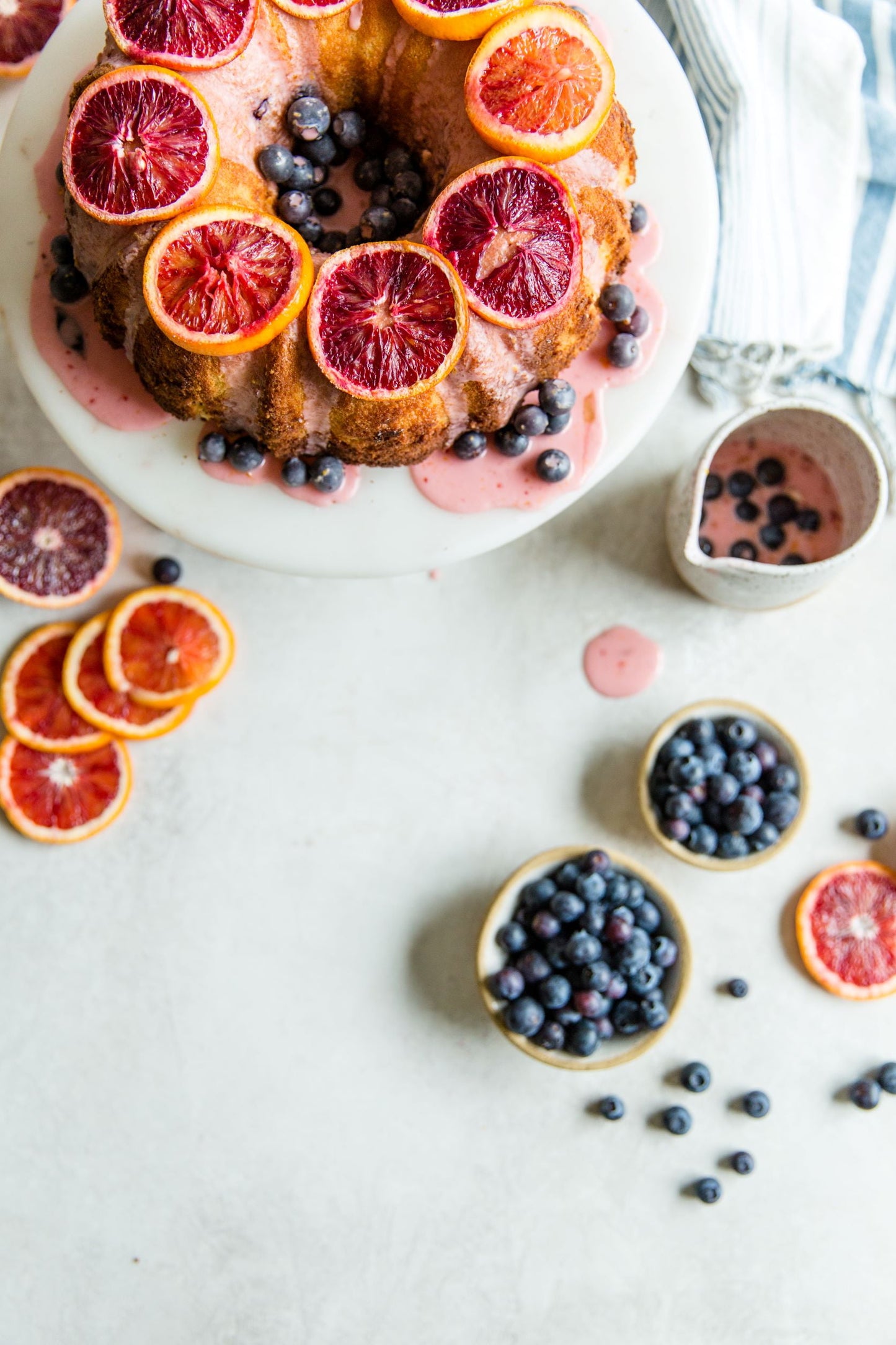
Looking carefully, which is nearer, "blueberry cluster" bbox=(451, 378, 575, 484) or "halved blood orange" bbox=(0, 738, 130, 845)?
"blueberry cluster" bbox=(451, 378, 575, 484)

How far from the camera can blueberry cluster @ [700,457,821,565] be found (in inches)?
103

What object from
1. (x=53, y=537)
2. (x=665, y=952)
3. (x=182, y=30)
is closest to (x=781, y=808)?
(x=665, y=952)

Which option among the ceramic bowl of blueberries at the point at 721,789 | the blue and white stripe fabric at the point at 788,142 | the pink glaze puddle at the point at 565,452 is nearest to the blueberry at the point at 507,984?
the ceramic bowl of blueberries at the point at 721,789

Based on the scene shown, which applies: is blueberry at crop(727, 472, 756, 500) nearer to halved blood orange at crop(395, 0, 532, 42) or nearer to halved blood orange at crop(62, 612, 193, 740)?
halved blood orange at crop(395, 0, 532, 42)

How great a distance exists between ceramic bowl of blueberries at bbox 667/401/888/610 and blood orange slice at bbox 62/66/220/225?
1176mm

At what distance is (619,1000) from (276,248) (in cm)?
174

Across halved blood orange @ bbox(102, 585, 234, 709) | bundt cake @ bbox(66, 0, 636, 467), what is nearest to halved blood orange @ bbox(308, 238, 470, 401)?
bundt cake @ bbox(66, 0, 636, 467)

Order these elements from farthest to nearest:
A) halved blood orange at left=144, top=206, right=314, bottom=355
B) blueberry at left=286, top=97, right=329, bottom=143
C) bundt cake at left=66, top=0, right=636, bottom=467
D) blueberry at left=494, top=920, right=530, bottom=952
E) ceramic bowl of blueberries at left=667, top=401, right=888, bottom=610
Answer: blueberry at left=494, top=920, right=530, bottom=952, ceramic bowl of blueberries at left=667, top=401, right=888, bottom=610, blueberry at left=286, top=97, right=329, bottom=143, bundt cake at left=66, top=0, right=636, bottom=467, halved blood orange at left=144, top=206, right=314, bottom=355

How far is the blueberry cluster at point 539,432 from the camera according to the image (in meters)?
2.04

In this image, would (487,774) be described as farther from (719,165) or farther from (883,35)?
(883,35)

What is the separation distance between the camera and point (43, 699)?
261 centimetres

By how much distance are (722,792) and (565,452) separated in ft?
2.89

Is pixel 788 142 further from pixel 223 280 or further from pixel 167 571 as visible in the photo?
pixel 167 571

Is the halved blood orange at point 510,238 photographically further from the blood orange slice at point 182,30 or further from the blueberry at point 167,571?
the blueberry at point 167,571
